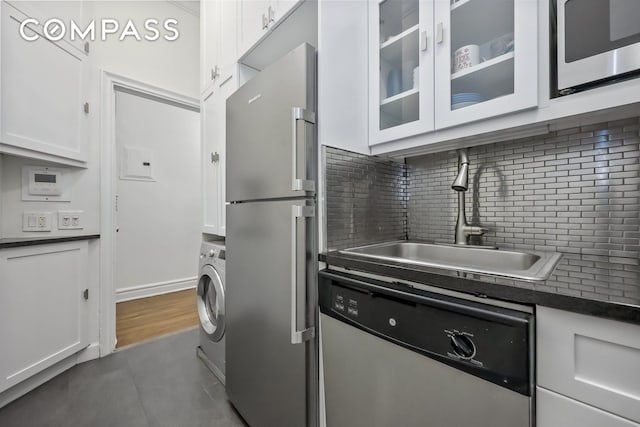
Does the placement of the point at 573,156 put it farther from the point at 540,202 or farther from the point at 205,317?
the point at 205,317

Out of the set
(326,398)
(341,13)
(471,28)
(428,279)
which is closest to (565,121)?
(471,28)

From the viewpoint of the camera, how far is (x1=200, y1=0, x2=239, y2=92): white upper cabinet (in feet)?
5.76

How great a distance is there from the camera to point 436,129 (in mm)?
1079

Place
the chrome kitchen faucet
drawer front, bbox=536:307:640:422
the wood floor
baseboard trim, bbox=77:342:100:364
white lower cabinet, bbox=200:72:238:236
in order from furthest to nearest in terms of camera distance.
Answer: the wood floor < baseboard trim, bbox=77:342:100:364 < white lower cabinet, bbox=200:72:238:236 < the chrome kitchen faucet < drawer front, bbox=536:307:640:422

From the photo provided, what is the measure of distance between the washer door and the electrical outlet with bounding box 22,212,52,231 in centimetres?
105

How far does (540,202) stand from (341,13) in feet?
3.77

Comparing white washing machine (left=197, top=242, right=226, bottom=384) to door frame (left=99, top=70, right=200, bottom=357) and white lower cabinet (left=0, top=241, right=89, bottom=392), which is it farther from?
white lower cabinet (left=0, top=241, right=89, bottom=392)

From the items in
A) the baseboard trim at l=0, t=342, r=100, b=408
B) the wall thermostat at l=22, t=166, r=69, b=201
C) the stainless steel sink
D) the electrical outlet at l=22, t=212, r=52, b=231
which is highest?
Result: the wall thermostat at l=22, t=166, r=69, b=201

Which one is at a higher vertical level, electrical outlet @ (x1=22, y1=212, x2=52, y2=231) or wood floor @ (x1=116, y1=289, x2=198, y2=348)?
electrical outlet @ (x1=22, y1=212, x2=52, y2=231)

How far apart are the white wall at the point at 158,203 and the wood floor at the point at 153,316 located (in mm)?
264

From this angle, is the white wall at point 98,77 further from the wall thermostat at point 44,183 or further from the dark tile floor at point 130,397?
the dark tile floor at point 130,397

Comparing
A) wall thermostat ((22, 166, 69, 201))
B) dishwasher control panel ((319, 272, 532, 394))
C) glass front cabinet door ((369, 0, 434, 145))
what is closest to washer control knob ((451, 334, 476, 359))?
dishwasher control panel ((319, 272, 532, 394))

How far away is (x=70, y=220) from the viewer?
1924 millimetres

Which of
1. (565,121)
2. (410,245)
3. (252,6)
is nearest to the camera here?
(565,121)
